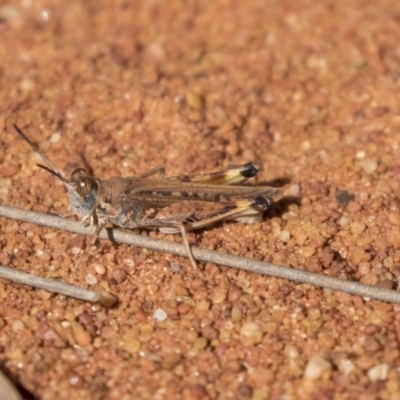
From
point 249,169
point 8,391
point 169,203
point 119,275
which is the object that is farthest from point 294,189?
point 8,391

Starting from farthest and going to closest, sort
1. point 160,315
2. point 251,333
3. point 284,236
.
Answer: point 284,236 < point 160,315 < point 251,333

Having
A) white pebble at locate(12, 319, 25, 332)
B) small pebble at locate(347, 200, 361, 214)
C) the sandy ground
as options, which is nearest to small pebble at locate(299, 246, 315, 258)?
the sandy ground

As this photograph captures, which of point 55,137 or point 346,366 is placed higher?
point 55,137

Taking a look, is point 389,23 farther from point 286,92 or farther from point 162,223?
point 162,223

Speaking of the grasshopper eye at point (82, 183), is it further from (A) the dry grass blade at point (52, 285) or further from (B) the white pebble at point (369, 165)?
(B) the white pebble at point (369, 165)

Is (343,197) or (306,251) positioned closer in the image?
(306,251)

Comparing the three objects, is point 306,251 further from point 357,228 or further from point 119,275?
point 119,275

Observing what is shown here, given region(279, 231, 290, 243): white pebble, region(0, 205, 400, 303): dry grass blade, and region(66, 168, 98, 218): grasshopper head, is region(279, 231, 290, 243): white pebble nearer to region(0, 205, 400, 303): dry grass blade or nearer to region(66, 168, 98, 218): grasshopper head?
region(0, 205, 400, 303): dry grass blade

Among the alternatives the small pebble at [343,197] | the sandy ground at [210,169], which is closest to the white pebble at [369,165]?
the sandy ground at [210,169]

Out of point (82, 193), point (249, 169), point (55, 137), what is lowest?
point (249, 169)
